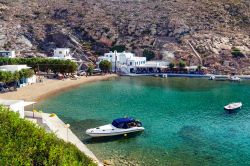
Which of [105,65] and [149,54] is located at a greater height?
[149,54]

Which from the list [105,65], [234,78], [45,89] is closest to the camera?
[45,89]

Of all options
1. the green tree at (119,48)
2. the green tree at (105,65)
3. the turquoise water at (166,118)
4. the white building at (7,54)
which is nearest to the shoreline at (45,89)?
the turquoise water at (166,118)

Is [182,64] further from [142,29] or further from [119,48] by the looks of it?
[142,29]

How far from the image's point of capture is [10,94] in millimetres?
79375

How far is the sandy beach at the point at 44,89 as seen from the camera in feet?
257

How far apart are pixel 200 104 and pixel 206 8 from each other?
83274 millimetres

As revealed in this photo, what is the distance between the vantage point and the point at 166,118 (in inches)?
2490

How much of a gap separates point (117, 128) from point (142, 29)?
9108 centimetres

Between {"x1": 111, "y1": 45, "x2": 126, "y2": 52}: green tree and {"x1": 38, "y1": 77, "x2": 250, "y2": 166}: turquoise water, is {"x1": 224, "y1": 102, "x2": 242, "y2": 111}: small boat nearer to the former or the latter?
{"x1": 38, "y1": 77, "x2": 250, "y2": 166}: turquoise water

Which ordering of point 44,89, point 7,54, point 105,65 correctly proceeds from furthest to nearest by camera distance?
point 7,54 < point 105,65 < point 44,89

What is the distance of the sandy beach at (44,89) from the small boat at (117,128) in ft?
93.1

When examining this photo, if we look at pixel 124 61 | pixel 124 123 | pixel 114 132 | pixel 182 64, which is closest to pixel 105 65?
pixel 124 61

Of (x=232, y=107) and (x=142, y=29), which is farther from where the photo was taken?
(x=142, y=29)

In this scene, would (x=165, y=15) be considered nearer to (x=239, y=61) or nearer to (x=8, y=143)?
(x=239, y=61)
